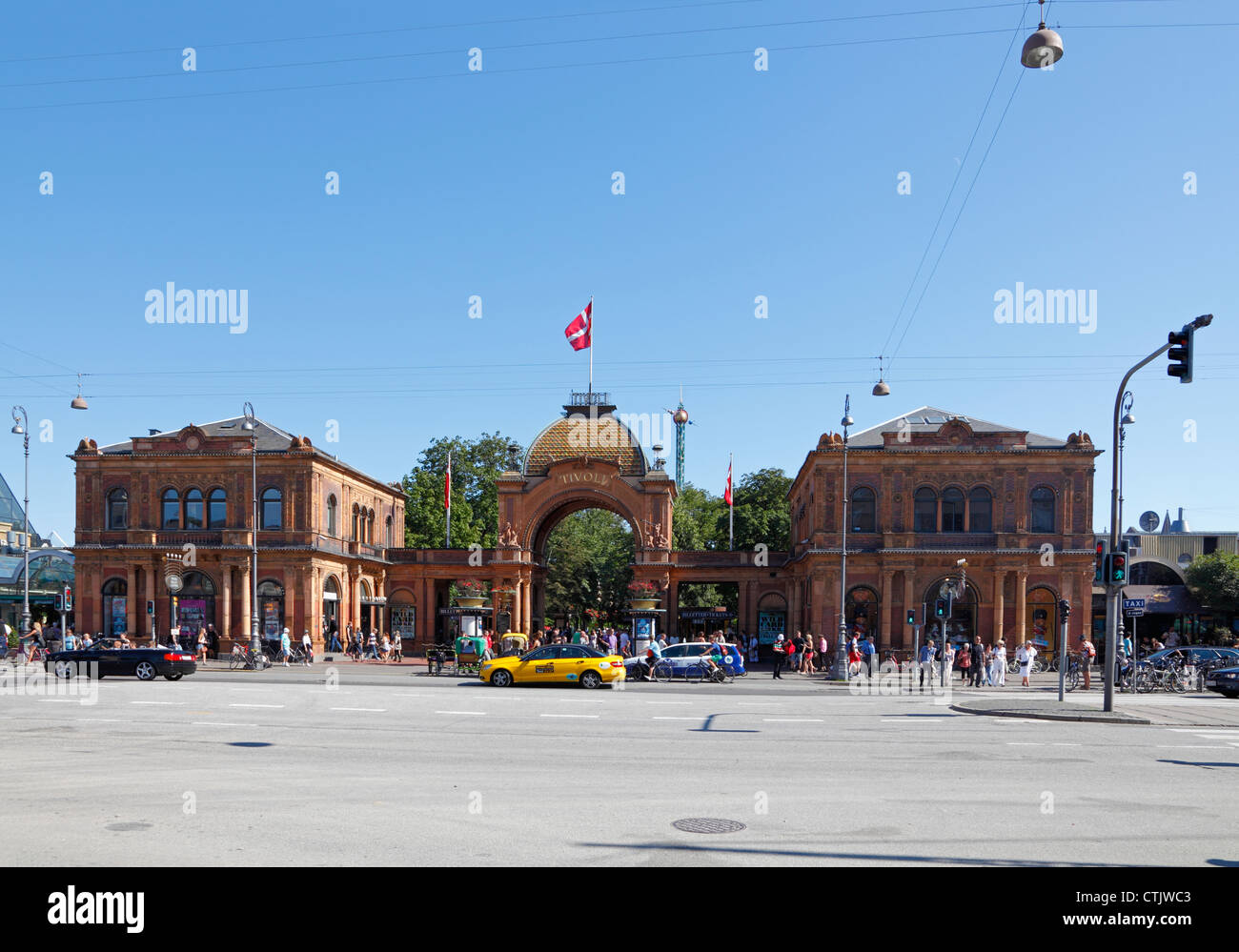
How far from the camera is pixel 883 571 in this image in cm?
4691

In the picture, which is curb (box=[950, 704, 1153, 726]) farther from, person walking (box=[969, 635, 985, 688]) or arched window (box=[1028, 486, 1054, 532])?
arched window (box=[1028, 486, 1054, 532])

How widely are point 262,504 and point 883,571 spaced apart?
3275 centimetres

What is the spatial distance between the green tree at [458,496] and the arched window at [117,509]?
77.2ft

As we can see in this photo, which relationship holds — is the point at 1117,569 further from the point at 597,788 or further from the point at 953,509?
the point at 953,509

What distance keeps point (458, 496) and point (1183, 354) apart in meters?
61.2

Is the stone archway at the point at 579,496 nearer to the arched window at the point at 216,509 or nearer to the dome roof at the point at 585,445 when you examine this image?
the dome roof at the point at 585,445

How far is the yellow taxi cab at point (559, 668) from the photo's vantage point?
97.3 feet

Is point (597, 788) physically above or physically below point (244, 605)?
above

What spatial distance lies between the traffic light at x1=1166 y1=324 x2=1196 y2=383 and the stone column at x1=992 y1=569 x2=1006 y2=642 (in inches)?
1176

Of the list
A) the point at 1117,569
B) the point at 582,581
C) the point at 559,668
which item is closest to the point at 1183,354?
the point at 1117,569

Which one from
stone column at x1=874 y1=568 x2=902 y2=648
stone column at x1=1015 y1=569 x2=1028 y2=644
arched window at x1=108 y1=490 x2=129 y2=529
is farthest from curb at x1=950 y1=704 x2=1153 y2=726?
arched window at x1=108 y1=490 x2=129 y2=529

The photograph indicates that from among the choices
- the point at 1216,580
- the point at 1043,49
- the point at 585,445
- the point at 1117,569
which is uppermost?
the point at 1043,49

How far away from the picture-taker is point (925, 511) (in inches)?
1879
